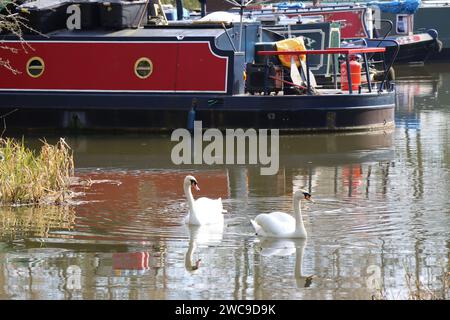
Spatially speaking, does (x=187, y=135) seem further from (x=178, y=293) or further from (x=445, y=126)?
(x=178, y=293)

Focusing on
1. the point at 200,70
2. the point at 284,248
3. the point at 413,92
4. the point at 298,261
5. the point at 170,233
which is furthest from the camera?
the point at 413,92

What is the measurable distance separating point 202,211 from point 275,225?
941mm

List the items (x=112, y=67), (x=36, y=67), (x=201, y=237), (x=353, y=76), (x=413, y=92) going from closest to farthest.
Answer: (x=201, y=237), (x=112, y=67), (x=36, y=67), (x=353, y=76), (x=413, y=92)

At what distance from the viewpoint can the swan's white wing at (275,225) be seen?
11195 mm

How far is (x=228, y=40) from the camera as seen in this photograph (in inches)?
760

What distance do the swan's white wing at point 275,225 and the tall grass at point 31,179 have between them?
2.55m

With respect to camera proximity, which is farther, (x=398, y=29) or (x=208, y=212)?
(x=398, y=29)

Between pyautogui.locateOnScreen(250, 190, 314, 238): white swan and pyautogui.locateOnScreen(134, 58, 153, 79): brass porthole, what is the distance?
321 inches

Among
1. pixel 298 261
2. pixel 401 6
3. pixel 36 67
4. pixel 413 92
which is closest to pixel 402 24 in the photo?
pixel 401 6

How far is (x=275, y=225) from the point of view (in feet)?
36.8

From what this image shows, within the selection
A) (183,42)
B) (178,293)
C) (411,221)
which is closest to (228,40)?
(183,42)

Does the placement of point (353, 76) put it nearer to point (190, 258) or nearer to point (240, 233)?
point (240, 233)

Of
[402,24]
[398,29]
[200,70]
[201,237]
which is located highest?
[402,24]

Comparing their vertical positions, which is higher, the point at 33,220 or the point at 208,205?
the point at 208,205
